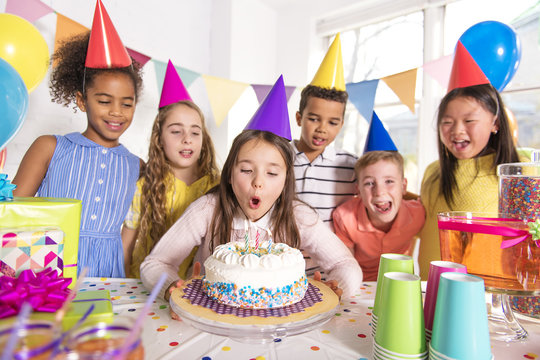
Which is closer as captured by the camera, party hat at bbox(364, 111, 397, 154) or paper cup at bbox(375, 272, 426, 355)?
paper cup at bbox(375, 272, 426, 355)

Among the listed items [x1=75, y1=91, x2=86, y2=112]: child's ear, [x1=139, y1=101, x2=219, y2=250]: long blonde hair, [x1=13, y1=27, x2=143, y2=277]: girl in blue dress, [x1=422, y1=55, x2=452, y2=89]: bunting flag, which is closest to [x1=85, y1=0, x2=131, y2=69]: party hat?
[x1=13, y1=27, x2=143, y2=277]: girl in blue dress

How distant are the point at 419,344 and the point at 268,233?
73 centimetres

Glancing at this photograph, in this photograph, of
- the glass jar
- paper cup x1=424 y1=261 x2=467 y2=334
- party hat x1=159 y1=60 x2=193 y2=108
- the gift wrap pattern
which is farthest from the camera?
party hat x1=159 y1=60 x2=193 y2=108

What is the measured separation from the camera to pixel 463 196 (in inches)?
58.5

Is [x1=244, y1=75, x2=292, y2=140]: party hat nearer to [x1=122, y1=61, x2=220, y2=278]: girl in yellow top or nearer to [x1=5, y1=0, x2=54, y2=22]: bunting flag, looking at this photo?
[x1=122, y1=61, x2=220, y2=278]: girl in yellow top

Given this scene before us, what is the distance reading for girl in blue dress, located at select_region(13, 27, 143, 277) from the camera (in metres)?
1.45

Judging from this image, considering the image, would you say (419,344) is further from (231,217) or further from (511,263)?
(231,217)

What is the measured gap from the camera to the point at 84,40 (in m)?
1.60

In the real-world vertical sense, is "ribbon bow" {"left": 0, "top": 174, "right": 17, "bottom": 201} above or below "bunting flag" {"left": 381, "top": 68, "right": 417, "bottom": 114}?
below

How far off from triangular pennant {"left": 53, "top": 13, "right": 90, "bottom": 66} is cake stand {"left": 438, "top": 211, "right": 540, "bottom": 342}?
1641 millimetres

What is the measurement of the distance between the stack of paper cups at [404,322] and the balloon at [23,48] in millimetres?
1622

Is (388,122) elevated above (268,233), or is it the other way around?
(388,122)

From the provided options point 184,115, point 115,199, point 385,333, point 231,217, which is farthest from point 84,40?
point 385,333

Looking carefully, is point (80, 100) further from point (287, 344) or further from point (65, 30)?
point (287, 344)
